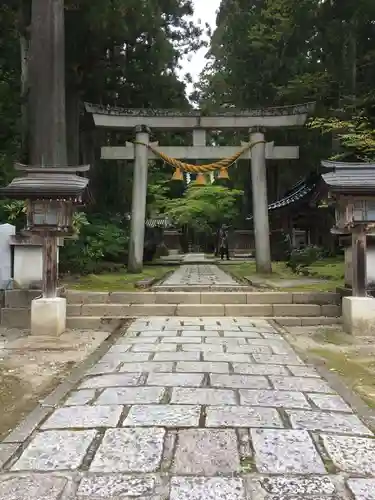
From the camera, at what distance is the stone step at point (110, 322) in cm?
742

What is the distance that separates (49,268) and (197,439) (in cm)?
478

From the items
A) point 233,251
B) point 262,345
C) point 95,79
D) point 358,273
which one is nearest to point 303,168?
point 233,251

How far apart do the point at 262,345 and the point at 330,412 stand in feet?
7.92

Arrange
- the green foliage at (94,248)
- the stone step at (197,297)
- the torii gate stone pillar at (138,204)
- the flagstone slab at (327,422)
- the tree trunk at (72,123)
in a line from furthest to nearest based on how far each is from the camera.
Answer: the tree trunk at (72,123) < the torii gate stone pillar at (138,204) < the green foliage at (94,248) < the stone step at (197,297) < the flagstone slab at (327,422)

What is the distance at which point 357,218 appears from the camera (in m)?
6.94

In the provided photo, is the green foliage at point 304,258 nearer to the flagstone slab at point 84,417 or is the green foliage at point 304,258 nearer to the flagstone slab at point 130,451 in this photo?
the flagstone slab at point 84,417

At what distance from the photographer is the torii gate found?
43.4 feet

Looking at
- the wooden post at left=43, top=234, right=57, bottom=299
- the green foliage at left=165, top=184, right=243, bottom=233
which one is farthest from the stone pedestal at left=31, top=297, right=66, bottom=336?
the green foliage at left=165, top=184, right=243, bottom=233

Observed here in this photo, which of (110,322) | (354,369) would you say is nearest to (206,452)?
(354,369)

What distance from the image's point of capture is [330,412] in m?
3.46

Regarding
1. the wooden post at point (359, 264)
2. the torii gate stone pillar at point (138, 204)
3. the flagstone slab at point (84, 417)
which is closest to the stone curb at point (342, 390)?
the wooden post at point (359, 264)

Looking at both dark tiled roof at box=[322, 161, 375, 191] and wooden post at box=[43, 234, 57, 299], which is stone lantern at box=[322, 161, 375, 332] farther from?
wooden post at box=[43, 234, 57, 299]

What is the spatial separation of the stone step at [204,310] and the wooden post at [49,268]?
0.97 metres

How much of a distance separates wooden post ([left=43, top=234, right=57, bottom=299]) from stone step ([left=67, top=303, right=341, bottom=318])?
38.0 inches
